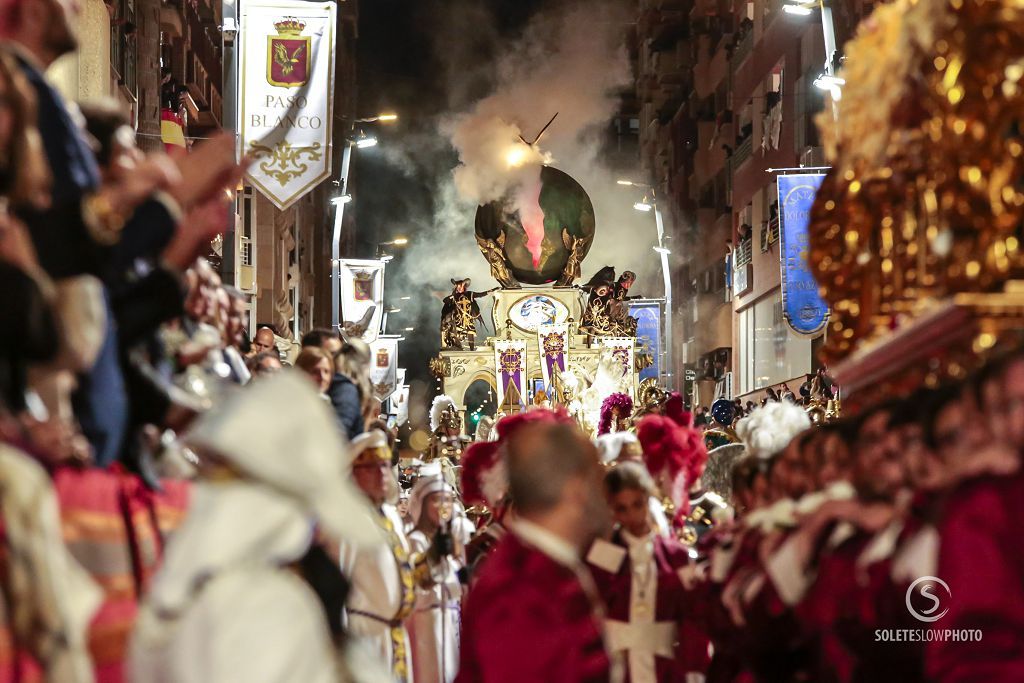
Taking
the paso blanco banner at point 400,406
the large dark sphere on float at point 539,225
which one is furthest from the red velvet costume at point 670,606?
the large dark sphere on float at point 539,225

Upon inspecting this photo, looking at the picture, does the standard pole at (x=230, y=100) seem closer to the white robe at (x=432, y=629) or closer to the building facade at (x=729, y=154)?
the white robe at (x=432, y=629)

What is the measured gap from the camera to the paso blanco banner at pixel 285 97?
13.9 meters

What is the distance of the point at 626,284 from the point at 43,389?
51027mm

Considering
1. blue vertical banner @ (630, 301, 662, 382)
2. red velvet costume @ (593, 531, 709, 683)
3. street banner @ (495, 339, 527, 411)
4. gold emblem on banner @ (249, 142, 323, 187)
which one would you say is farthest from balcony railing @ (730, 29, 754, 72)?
red velvet costume @ (593, 531, 709, 683)

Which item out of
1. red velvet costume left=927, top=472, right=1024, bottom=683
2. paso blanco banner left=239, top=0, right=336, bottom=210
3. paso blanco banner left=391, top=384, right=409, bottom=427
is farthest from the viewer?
paso blanco banner left=391, top=384, right=409, bottom=427

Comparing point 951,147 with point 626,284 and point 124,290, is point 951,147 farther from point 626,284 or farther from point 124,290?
point 626,284

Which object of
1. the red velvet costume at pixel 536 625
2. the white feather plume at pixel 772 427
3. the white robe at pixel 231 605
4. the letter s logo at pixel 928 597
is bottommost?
the red velvet costume at pixel 536 625

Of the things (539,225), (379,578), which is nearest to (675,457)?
(379,578)

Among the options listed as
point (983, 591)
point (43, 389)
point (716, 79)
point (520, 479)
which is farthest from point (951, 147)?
point (716, 79)

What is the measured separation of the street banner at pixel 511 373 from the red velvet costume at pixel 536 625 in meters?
44.5

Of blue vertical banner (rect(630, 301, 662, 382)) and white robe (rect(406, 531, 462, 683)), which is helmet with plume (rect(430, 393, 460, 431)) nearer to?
blue vertical banner (rect(630, 301, 662, 382))

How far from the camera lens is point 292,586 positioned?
10.2 feet

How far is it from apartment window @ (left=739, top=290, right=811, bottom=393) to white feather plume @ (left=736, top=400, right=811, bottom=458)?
2841cm

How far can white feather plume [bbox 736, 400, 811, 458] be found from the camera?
8070mm
